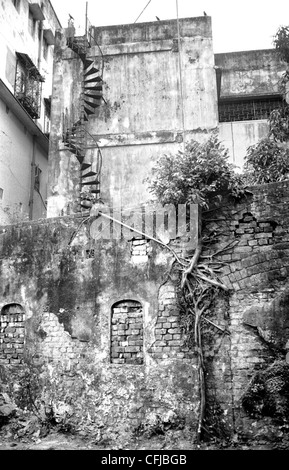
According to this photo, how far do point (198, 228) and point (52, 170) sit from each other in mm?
6684

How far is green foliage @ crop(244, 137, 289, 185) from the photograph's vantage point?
859 cm

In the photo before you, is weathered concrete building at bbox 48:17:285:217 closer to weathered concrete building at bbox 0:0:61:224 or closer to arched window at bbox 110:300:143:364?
weathered concrete building at bbox 0:0:61:224

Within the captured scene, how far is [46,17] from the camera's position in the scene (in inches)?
703

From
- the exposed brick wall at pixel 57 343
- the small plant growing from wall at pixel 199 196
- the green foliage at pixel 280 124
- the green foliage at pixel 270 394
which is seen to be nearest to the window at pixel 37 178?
the exposed brick wall at pixel 57 343

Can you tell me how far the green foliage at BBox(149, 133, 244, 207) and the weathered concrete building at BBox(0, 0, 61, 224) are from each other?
664 cm

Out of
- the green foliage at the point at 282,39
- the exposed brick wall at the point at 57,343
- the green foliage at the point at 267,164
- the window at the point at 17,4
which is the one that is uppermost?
the window at the point at 17,4

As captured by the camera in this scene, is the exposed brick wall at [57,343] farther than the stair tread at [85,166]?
No

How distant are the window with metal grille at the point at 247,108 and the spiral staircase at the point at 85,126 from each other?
4.06m

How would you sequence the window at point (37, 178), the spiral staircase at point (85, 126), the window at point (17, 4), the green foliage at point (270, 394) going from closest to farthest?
the green foliage at point (270, 394)
the spiral staircase at point (85, 126)
the window at point (17, 4)
the window at point (37, 178)

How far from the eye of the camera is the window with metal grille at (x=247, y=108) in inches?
557

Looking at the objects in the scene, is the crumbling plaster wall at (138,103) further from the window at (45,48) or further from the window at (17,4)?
the window at (45,48)

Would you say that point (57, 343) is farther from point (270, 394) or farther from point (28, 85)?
point (28, 85)
